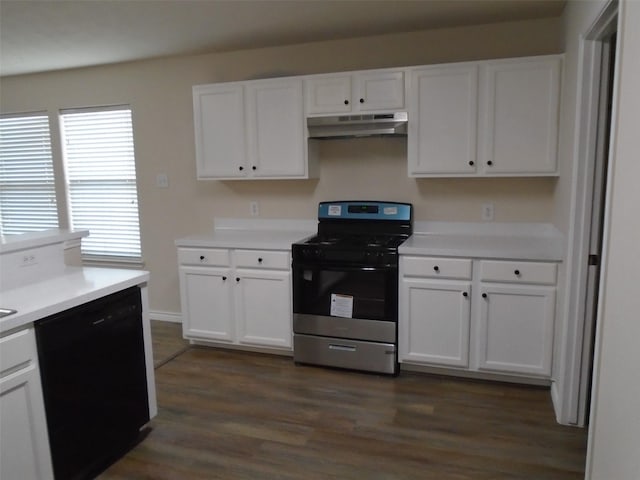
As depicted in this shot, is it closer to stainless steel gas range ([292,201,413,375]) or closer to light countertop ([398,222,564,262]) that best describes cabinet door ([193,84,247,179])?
stainless steel gas range ([292,201,413,375])

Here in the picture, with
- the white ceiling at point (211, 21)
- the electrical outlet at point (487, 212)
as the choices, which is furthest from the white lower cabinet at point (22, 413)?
the electrical outlet at point (487, 212)

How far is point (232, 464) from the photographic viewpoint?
2.23m

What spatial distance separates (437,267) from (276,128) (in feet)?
5.09

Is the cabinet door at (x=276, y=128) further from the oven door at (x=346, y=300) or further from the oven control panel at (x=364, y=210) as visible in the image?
the oven door at (x=346, y=300)

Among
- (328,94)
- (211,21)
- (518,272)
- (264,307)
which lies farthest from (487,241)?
(211,21)

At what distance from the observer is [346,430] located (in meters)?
2.50

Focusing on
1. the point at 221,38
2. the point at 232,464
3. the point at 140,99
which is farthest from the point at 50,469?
the point at 140,99

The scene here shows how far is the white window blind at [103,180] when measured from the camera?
4.35 m

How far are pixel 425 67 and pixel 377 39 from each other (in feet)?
1.90

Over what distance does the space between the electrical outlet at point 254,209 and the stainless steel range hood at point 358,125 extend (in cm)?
91

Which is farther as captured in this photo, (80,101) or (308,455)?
(80,101)

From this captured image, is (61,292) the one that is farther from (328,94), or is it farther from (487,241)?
(487,241)

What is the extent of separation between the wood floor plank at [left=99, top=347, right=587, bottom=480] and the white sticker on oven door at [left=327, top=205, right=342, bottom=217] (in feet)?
3.84

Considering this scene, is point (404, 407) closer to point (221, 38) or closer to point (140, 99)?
point (221, 38)
